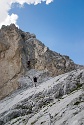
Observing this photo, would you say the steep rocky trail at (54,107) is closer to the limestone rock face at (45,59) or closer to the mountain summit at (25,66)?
the mountain summit at (25,66)

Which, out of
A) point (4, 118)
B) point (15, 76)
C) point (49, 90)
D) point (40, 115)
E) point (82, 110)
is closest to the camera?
point (82, 110)

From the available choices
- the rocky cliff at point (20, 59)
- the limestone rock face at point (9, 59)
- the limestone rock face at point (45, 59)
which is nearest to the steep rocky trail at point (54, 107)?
the limestone rock face at point (9, 59)

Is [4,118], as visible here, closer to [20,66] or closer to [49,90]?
[49,90]

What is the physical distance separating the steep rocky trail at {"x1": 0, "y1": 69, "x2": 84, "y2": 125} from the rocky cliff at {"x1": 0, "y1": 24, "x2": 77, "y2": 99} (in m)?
18.6

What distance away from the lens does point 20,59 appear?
69.0 meters

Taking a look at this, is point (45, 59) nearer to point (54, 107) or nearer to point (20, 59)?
point (20, 59)

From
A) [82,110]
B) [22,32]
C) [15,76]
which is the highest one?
[22,32]

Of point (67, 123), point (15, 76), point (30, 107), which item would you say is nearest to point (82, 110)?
point (67, 123)

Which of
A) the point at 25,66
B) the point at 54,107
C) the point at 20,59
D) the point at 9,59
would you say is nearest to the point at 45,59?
the point at 25,66

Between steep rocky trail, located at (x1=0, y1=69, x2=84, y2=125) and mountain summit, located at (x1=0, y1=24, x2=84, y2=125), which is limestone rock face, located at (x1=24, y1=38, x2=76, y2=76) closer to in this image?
mountain summit, located at (x1=0, y1=24, x2=84, y2=125)

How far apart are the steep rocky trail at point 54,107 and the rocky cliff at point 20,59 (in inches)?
734

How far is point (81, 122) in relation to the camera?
22.8 meters

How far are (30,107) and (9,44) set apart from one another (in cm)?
3312

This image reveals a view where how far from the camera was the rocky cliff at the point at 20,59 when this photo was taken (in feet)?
221
